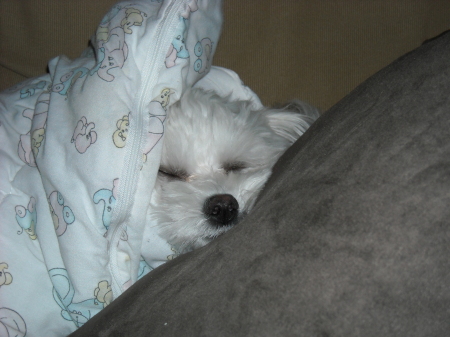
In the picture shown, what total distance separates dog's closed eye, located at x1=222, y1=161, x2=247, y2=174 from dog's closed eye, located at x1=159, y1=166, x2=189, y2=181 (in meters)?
0.17

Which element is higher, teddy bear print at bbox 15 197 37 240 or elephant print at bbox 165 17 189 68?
elephant print at bbox 165 17 189 68

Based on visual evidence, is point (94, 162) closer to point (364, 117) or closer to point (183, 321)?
point (183, 321)

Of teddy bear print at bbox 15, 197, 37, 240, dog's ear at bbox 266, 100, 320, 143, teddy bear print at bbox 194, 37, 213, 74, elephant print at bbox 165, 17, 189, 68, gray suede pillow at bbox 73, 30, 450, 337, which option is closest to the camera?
gray suede pillow at bbox 73, 30, 450, 337

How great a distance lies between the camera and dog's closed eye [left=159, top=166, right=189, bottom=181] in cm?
164

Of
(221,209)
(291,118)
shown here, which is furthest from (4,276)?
(291,118)

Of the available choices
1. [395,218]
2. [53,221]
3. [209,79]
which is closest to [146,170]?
[53,221]

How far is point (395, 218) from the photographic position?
31.6 inches

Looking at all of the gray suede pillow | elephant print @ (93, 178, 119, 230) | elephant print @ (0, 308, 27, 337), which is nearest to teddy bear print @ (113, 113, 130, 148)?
elephant print @ (93, 178, 119, 230)

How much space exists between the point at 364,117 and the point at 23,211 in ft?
3.88

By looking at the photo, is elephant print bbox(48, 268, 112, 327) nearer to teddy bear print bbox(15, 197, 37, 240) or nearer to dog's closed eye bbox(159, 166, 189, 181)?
teddy bear print bbox(15, 197, 37, 240)

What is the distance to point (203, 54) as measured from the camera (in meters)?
1.66

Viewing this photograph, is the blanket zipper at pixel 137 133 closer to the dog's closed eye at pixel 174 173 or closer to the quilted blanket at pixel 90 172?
the quilted blanket at pixel 90 172

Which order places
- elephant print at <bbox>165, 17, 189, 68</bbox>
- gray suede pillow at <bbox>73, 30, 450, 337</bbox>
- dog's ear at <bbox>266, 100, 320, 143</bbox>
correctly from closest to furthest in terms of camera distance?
gray suede pillow at <bbox>73, 30, 450, 337</bbox> < elephant print at <bbox>165, 17, 189, 68</bbox> < dog's ear at <bbox>266, 100, 320, 143</bbox>

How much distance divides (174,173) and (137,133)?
306 millimetres
